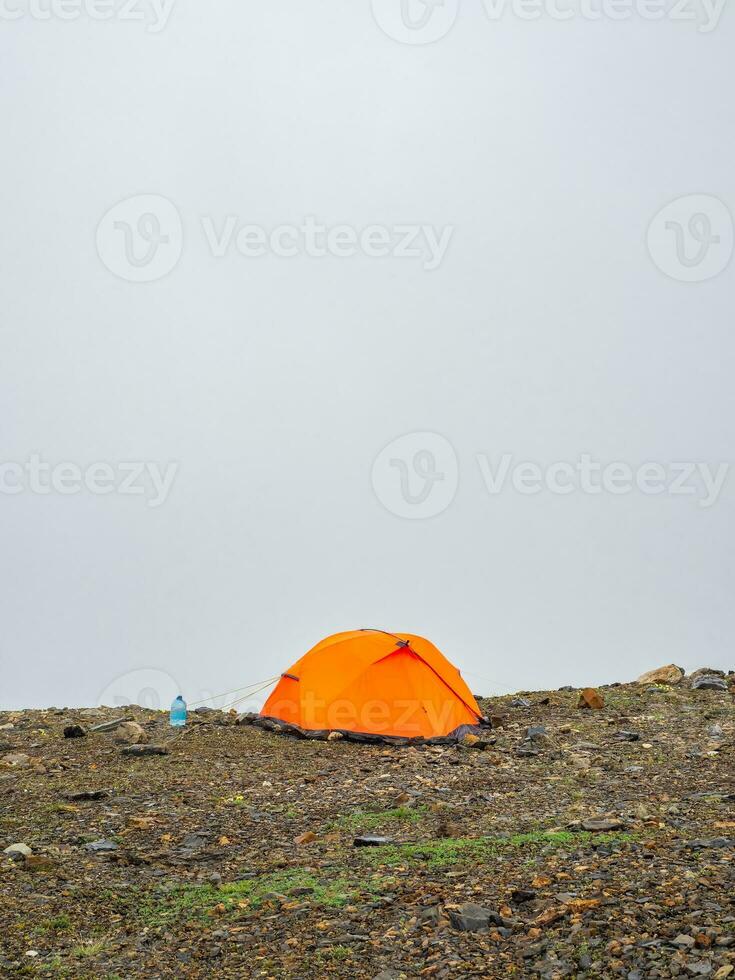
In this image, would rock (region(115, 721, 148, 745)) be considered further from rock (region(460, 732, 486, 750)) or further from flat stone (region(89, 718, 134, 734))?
rock (region(460, 732, 486, 750))

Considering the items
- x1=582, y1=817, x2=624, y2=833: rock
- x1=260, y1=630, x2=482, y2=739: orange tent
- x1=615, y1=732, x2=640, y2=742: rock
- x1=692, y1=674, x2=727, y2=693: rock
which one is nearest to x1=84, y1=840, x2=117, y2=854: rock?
x1=582, y1=817, x2=624, y2=833: rock

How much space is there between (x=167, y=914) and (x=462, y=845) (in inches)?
117

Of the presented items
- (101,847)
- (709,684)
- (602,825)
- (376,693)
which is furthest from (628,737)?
(101,847)

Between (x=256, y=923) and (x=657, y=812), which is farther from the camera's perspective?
(x=657, y=812)

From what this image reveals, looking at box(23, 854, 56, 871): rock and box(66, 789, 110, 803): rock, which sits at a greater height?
box(66, 789, 110, 803): rock

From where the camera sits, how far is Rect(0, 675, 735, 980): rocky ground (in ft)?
24.2

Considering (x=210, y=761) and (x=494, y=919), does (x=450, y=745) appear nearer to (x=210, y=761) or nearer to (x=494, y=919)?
(x=210, y=761)

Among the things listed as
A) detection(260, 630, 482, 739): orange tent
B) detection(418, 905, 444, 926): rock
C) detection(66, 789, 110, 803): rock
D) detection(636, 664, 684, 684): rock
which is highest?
detection(636, 664, 684, 684): rock

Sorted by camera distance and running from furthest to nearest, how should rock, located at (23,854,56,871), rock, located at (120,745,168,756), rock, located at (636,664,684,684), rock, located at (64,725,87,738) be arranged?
rock, located at (636,664,684,684) < rock, located at (64,725,87,738) < rock, located at (120,745,168,756) < rock, located at (23,854,56,871)

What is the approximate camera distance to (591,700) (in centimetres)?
1772

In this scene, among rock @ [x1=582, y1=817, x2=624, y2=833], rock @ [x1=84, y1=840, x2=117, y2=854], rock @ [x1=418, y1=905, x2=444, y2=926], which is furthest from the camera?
rock @ [x1=84, y1=840, x2=117, y2=854]

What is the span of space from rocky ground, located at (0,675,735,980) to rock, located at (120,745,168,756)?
0.16 feet

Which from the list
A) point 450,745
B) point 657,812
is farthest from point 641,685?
point 657,812

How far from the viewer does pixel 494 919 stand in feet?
25.3
